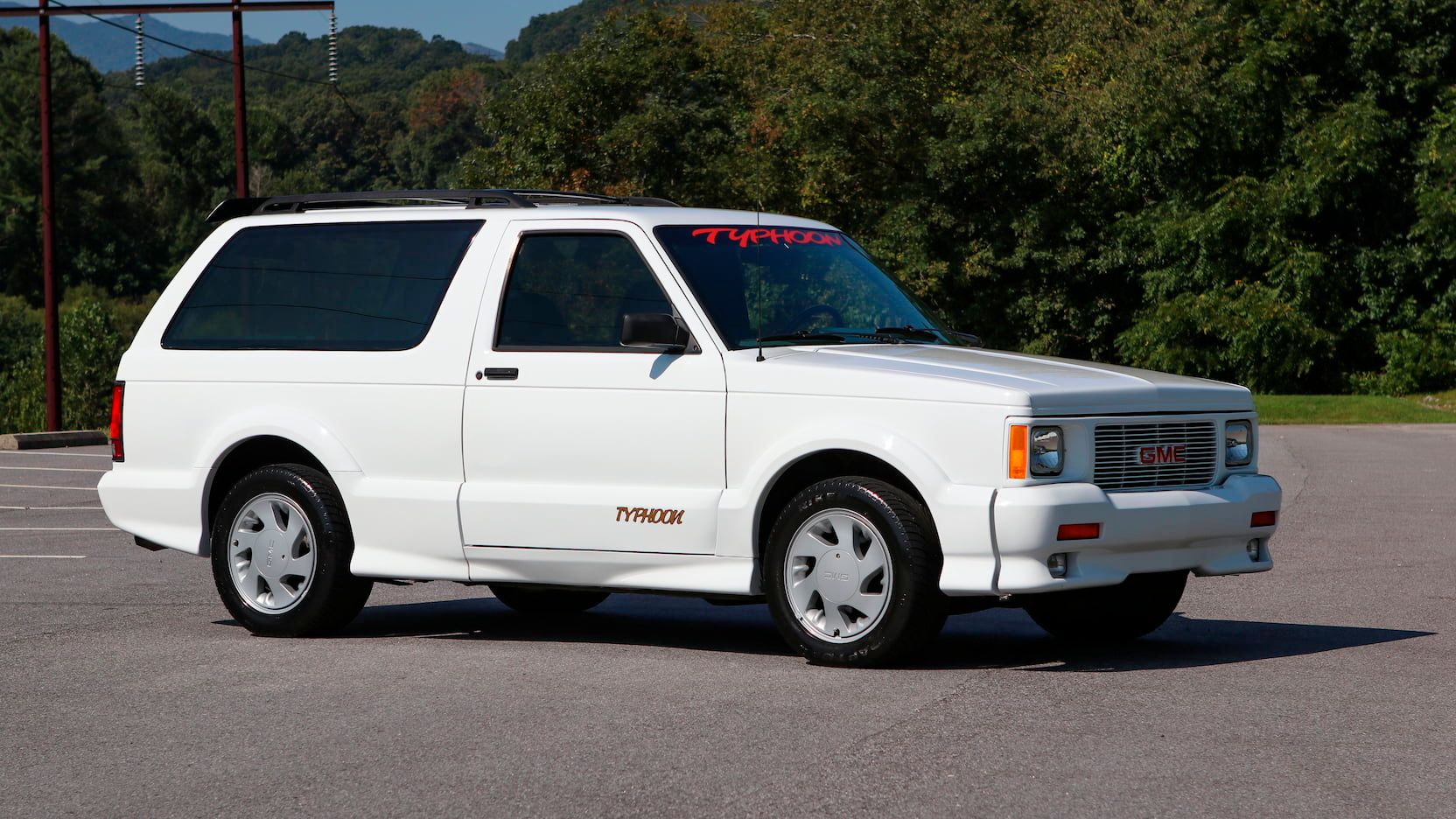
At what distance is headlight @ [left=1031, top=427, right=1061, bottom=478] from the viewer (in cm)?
733

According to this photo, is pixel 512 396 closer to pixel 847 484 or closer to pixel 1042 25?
pixel 847 484

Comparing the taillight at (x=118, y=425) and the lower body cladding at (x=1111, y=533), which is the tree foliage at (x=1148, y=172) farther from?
the taillight at (x=118, y=425)


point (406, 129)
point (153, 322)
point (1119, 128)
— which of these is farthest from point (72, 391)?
point (406, 129)

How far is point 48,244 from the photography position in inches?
1297

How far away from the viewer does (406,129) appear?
148 metres

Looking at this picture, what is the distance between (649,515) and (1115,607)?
223cm

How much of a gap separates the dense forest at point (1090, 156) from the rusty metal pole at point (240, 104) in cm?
1414

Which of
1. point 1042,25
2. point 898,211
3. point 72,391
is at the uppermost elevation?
point 1042,25

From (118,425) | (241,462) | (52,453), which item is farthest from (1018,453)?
(52,453)

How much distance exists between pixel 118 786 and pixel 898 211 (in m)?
38.8

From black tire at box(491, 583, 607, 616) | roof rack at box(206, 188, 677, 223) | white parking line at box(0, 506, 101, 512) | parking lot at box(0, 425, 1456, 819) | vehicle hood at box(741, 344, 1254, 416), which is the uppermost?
roof rack at box(206, 188, 677, 223)

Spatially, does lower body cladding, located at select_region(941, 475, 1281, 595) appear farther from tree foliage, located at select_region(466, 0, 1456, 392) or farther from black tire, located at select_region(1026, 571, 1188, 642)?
tree foliage, located at select_region(466, 0, 1456, 392)

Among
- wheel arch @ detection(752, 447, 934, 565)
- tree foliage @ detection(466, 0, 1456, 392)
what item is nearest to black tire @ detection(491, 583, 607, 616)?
wheel arch @ detection(752, 447, 934, 565)

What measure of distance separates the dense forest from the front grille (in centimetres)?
3384
